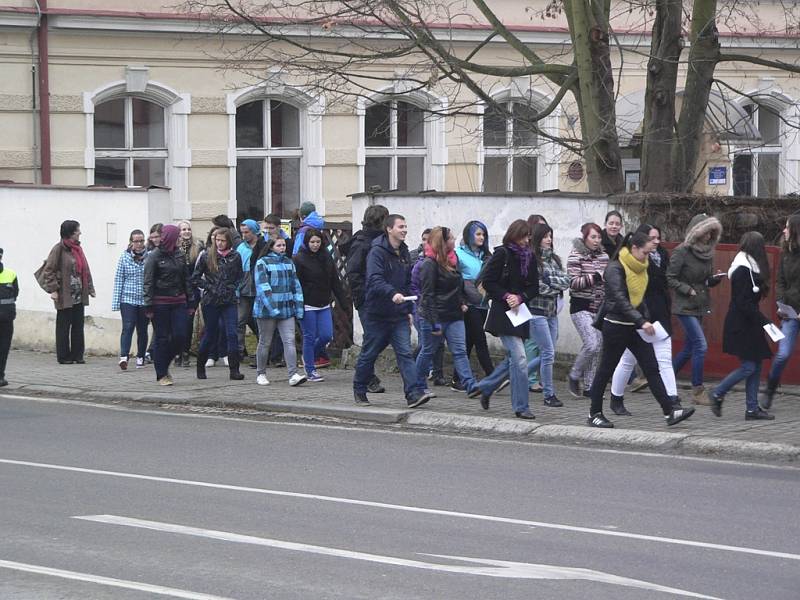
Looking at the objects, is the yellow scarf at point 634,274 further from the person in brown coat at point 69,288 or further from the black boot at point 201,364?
the person in brown coat at point 69,288

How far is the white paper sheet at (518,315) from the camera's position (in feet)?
40.3

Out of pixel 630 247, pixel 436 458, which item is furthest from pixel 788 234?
pixel 436 458

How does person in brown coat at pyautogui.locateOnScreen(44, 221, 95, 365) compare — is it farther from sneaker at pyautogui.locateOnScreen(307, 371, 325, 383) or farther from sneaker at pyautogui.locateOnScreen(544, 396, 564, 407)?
sneaker at pyautogui.locateOnScreen(544, 396, 564, 407)

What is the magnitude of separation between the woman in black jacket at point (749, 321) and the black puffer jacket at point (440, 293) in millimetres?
2577

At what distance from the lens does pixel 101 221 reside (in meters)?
19.0

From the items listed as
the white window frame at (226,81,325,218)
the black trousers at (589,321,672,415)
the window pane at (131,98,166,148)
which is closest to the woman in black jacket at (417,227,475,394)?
the black trousers at (589,321,672,415)

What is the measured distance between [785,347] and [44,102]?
14778 mm

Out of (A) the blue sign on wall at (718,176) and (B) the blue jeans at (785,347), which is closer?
(B) the blue jeans at (785,347)

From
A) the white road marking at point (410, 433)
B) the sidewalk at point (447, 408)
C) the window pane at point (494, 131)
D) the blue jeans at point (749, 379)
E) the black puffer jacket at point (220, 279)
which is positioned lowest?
the white road marking at point (410, 433)

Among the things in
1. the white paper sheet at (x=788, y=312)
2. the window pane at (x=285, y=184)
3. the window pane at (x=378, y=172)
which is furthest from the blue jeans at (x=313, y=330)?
the window pane at (x=378, y=172)

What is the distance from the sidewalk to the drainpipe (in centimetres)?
674

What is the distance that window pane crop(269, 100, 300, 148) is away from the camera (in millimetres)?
26219

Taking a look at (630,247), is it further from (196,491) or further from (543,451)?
(196,491)

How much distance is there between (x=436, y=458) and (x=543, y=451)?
901mm
